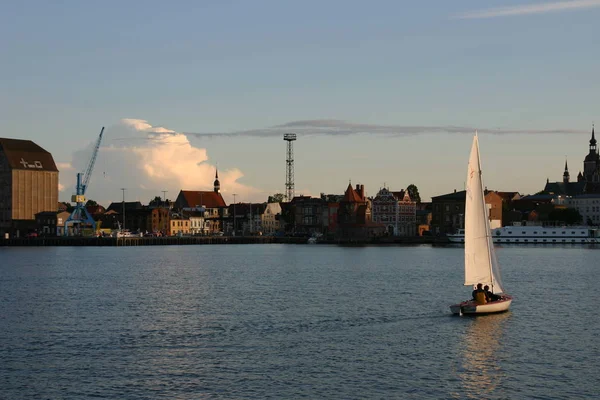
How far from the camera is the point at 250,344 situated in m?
48.3

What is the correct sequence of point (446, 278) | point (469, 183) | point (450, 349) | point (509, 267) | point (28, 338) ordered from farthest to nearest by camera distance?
point (509, 267) < point (446, 278) < point (469, 183) < point (28, 338) < point (450, 349)

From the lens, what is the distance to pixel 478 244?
61.1 m

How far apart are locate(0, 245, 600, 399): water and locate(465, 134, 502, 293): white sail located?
9.55 ft

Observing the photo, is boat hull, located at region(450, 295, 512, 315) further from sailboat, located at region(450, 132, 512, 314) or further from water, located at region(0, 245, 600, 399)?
water, located at region(0, 245, 600, 399)

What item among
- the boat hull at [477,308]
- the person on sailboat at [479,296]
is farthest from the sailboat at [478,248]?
the person on sailboat at [479,296]

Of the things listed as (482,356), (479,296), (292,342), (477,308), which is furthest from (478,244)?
(292,342)

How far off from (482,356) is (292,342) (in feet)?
34.8

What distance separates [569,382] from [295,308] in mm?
29006

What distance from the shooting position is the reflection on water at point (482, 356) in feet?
126

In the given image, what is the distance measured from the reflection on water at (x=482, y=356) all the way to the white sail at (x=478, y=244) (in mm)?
2837

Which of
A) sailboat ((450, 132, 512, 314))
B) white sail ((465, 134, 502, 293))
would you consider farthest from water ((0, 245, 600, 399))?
white sail ((465, 134, 502, 293))

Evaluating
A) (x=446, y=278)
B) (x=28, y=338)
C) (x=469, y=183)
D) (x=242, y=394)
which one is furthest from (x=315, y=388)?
(x=446, y=278)

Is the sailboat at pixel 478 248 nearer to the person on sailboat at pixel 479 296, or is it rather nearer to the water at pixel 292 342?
the person on sailboat at pixel 479 296

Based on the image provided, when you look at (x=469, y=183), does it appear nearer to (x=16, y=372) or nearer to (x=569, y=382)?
(x=569, y=382)
